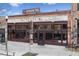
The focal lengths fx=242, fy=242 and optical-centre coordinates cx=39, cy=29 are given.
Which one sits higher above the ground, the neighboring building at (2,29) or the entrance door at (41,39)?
the neighboring building at (2,29)

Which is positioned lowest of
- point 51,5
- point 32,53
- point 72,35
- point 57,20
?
point 32,53

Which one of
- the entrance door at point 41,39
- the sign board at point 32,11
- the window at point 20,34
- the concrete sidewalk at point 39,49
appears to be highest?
the sign board at point 32,11

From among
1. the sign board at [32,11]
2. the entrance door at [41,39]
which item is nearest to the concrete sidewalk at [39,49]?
the entrance door at [41,39]

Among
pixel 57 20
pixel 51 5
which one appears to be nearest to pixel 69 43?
pixel 57 20

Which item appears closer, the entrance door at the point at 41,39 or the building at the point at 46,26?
the building at the point at 46,26

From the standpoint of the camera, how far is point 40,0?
166 inches

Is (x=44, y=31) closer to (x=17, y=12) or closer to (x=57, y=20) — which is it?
(x=57, y=20)

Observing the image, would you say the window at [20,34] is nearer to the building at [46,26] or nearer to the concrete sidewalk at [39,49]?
the building at [46,26]

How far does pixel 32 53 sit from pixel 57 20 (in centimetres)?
72

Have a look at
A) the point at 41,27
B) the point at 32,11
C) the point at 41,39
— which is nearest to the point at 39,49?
the point at 41,39

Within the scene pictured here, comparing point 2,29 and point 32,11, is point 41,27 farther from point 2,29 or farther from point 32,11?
point 2,29

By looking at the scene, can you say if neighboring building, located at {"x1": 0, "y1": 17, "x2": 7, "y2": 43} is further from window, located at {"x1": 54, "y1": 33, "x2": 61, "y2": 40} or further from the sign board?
window, located at {"x1": 54, "y1": 33, "x2": 61, "y2": 40}

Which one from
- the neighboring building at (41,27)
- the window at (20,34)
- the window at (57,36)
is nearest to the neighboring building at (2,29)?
the neighboring building at (41,27)

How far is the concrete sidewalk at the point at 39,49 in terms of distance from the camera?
4184 millimetres
